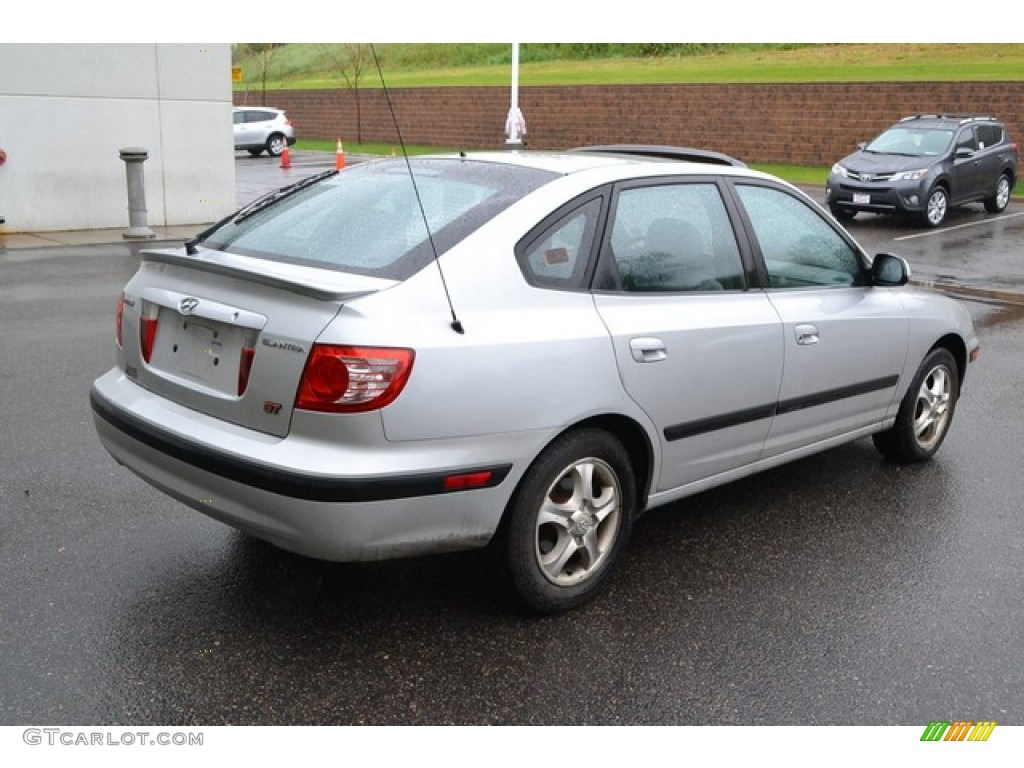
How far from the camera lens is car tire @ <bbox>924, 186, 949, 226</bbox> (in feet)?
56.8

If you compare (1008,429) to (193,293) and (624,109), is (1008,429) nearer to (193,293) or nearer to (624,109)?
(193,293)

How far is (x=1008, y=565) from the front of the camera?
4289 millimetres

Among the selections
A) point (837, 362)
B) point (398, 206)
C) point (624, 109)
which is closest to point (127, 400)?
point (398, 206)

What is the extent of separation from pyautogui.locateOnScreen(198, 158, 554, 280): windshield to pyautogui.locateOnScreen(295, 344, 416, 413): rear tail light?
1.10ft

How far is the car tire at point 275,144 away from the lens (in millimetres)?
36656

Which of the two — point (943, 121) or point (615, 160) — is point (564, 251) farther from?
point (943, 121)

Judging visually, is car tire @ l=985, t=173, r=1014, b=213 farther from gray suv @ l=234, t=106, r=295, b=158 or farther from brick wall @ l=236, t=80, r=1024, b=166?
gray suv @ l=234, t=106, r=295, b=158

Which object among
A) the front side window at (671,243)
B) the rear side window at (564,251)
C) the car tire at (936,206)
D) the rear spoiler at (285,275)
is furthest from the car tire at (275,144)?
the rear side window at (564,251)

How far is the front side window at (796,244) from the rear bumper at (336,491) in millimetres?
1720

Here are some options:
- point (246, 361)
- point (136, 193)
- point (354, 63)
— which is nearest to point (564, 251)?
point (246, 361)

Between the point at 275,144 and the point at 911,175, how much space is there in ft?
81.7

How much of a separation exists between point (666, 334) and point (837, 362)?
1193mm

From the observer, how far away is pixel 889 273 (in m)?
5.00
